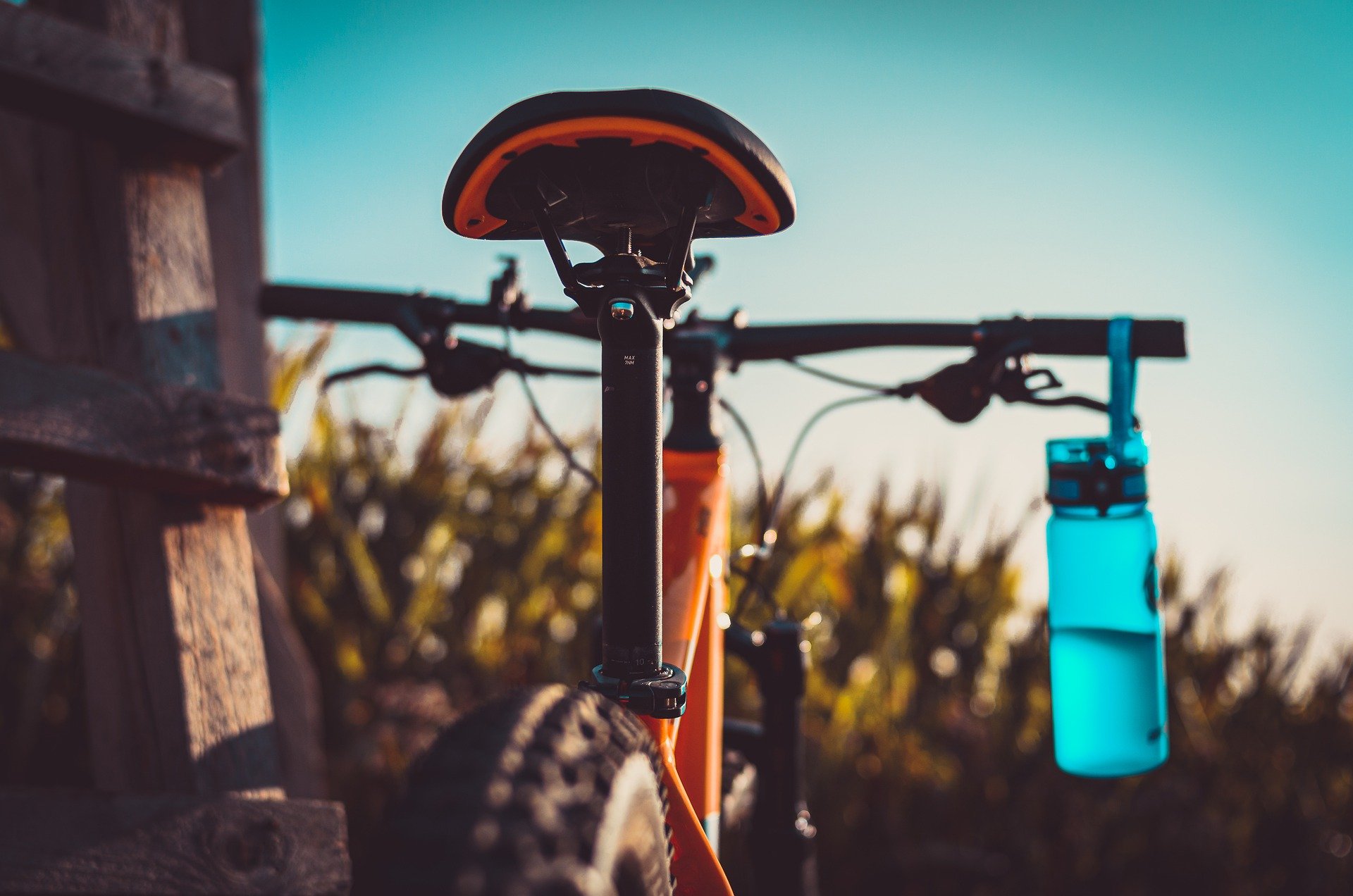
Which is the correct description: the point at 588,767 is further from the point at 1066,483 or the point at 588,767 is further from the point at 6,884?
the point at 6,884

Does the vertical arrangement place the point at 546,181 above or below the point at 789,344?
above

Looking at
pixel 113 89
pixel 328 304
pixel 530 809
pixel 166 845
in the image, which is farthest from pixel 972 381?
pixel 113 89

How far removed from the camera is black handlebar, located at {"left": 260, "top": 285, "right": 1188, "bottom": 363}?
5.78ft

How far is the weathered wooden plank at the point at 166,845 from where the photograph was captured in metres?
1.71

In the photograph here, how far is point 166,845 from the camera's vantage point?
1819 mm

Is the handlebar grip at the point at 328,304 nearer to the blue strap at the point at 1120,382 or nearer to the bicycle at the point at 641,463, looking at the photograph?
the bicycle at the point at 641,463

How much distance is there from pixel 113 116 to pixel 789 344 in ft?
5.23

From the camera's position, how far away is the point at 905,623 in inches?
169

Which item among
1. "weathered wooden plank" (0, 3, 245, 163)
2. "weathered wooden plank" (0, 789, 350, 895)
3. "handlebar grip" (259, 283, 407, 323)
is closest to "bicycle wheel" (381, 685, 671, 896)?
"weathered wooden plank" (0, 789, 350, 895)

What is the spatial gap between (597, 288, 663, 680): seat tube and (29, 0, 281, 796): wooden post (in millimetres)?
1312

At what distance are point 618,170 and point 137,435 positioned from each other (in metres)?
1.33

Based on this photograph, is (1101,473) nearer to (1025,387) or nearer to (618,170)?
(1025,387)

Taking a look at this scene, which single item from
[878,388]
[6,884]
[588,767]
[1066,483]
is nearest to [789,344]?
[878,388]


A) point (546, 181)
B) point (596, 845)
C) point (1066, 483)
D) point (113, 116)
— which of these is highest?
point (113, 116)
